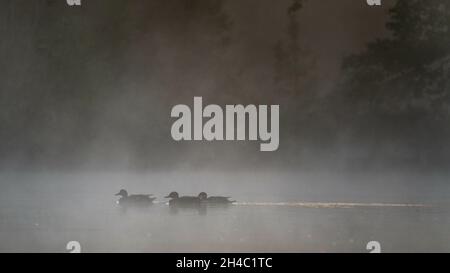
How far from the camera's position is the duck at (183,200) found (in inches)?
245

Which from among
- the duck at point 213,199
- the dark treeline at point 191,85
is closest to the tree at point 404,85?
the dark treeline at point 191,85

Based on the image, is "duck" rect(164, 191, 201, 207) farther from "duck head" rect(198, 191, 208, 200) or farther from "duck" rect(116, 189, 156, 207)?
"duck" rect(116, 189, 156, 207)

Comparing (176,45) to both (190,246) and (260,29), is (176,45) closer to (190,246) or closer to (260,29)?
(260,29)

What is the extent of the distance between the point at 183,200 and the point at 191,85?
66 centimetres

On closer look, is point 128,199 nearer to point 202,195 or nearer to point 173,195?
point 173,195

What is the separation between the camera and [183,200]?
6230mm

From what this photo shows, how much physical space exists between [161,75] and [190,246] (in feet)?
3.24

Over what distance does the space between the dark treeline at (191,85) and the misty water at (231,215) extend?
11cm

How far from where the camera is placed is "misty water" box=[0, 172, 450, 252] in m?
6.14

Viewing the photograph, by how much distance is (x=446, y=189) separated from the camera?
20.4 feet

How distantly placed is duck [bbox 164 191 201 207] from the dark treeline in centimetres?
18

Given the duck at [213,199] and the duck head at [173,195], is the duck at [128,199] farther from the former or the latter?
the duck at [213,199]

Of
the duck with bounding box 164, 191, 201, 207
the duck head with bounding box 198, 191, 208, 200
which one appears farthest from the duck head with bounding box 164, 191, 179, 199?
the duck head with bounding box 198, 191, 208, 200

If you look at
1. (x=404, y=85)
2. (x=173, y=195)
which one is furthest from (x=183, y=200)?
(x=404, y=85)
